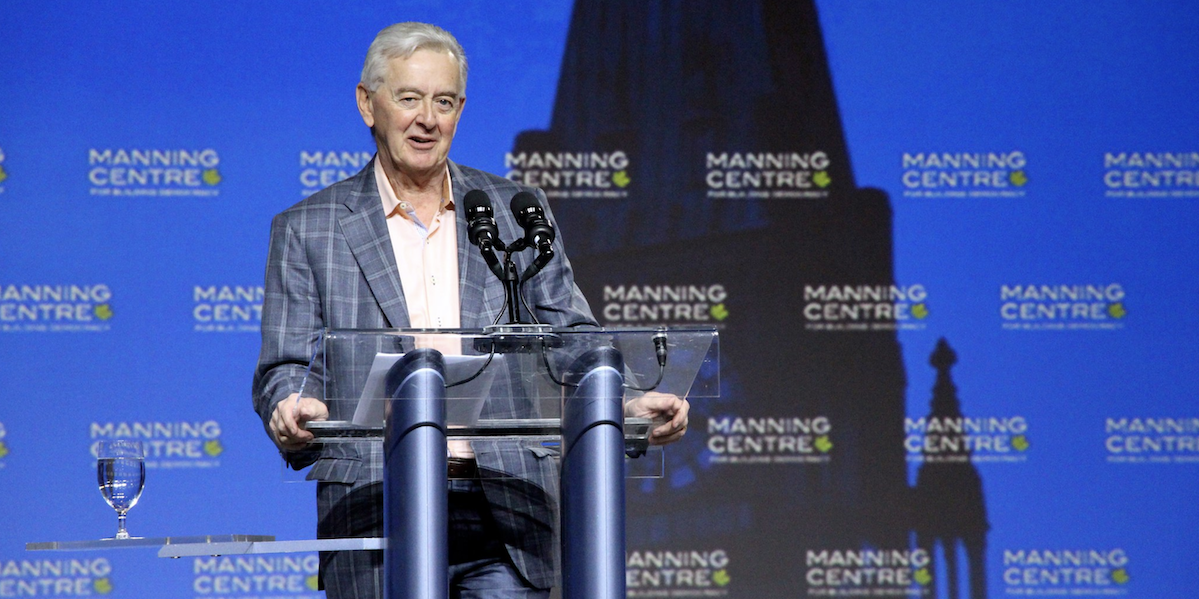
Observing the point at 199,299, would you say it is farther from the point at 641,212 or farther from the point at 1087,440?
the point at 1087,440

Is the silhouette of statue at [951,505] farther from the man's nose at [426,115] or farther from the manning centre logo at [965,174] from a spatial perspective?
the man's nose at [426,115]

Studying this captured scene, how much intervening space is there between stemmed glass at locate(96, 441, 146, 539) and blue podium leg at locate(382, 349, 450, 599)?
75 centimetres

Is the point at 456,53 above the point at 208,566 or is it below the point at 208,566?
above

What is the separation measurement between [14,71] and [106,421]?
4.54ft

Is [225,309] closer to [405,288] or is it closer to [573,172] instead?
[573,172]

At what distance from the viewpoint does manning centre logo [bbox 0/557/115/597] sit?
443 cm

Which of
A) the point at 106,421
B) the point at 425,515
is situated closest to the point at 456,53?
the point at 425,515

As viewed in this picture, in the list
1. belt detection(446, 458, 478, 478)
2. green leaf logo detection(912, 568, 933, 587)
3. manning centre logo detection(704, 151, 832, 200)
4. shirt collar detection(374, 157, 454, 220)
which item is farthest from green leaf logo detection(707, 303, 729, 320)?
belt detection(446, 458, 478, 478)

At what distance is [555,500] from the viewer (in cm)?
240

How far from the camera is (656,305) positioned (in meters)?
4.76

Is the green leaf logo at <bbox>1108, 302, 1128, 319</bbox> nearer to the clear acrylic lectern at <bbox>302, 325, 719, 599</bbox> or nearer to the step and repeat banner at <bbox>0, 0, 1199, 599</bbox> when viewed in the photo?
the step and repeat banner at <bbox>0, 0, 1199, 599</bbox>

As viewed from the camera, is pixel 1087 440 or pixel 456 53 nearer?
pixel 456 53

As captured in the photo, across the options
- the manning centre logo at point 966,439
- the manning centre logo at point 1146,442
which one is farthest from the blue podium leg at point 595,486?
the manning centre logo at point 1146,442

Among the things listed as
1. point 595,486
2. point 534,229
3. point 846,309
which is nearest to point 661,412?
point 595,486
